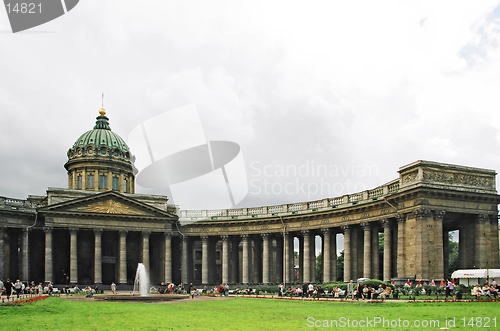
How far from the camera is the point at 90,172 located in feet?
318

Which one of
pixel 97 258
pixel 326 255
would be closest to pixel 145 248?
pixel 97 258

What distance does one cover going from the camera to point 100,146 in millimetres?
98688

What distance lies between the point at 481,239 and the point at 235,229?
38663mm

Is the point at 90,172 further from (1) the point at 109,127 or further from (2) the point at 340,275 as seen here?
(2) the point at 340,275

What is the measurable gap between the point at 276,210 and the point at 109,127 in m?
45.9

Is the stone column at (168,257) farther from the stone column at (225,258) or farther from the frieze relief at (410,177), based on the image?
the frieze relief at (410,177)

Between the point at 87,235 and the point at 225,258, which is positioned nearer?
the point at 225,258

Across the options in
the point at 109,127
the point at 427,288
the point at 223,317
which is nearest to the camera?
the point at 223,317

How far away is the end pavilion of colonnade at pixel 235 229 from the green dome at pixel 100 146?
206mm

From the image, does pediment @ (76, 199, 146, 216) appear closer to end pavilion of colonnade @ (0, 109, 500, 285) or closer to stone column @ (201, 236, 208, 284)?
end pavilion of colonnade @ (0, 109, 500, 285)

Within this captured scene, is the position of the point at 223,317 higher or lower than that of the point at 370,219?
lower

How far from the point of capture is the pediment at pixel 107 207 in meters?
76.3

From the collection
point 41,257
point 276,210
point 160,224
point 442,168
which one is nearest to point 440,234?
point 442,168

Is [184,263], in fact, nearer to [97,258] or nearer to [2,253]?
[97,258]
